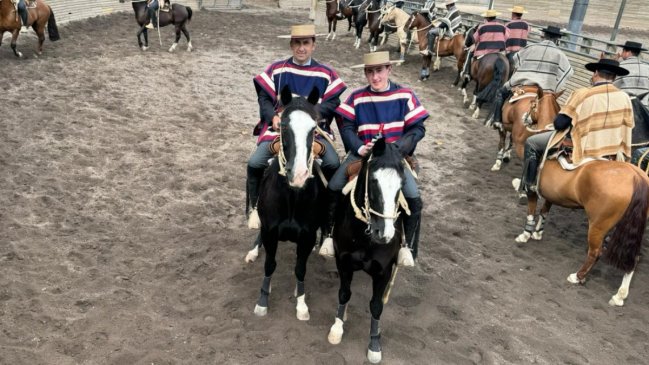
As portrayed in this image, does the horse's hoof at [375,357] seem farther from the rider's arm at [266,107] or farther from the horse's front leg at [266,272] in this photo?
the rider's arm at [266,107]

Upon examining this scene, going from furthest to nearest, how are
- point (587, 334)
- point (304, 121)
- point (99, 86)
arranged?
point (99, 86), point (587, 334), point (304, 121)

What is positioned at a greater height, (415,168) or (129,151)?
(415,168)

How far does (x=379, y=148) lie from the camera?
384cm

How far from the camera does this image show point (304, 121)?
165 inches

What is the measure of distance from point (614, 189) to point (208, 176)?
20.9 feet

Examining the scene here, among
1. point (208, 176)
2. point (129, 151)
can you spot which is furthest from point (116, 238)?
point (129, 151)

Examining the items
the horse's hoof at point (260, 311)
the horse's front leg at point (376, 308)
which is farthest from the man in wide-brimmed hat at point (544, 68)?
the horse's hoof at point (260, 311)

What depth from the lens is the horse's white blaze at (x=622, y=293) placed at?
19.5 feet

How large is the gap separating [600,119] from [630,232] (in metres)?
1.47

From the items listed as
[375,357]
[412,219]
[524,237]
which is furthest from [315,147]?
[524,237]

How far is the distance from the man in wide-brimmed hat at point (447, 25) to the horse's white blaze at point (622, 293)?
11.3 meters

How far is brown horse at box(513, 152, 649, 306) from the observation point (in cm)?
563

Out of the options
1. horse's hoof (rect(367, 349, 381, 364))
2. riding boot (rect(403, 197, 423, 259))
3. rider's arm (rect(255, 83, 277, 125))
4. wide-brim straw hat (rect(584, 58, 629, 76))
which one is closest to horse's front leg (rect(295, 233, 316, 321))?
horse's hoof (rect(367, 349, 381, 364))

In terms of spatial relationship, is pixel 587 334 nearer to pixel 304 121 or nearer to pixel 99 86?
pixel 304 121
